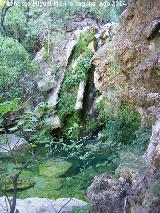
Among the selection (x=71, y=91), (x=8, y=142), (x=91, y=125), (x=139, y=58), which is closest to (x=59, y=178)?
(x=139, y=58)

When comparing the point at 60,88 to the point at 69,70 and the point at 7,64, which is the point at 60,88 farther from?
the point at 7,64

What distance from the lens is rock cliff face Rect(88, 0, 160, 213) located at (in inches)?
141

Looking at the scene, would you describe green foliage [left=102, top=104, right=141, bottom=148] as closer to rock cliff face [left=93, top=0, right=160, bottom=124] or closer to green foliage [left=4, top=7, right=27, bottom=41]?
rock cliff face [left=93, top=0, right=160, bottom=124]

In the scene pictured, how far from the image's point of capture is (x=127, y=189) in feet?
13.5

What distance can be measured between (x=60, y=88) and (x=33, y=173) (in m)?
4.27

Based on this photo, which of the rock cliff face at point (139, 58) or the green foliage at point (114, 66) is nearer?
the rock cliff face at point (139, 58)

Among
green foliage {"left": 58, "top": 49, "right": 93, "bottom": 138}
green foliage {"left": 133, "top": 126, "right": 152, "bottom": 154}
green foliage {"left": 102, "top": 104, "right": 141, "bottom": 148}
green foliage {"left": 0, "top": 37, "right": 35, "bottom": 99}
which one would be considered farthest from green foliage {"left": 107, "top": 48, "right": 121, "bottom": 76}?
green foliage {"left": 0, "top": 37, "right": 35, "bottom": 99}

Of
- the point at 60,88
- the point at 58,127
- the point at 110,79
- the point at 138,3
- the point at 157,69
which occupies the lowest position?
the point at 58,127

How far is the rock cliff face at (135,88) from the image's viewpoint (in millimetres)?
3570

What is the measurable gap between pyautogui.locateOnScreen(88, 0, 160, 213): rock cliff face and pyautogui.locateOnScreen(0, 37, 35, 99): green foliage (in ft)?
11.4

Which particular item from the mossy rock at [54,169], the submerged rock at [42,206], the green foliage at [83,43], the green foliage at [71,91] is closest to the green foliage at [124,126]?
the mossy rock at [54,169]

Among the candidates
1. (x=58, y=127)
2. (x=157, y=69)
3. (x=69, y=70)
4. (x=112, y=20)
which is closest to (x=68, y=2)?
(x=112, y=20)

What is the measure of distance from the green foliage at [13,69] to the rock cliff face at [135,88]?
11.4 ft

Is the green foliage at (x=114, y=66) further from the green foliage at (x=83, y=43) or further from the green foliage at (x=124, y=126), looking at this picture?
the green foliage at (x=83, y=43)
